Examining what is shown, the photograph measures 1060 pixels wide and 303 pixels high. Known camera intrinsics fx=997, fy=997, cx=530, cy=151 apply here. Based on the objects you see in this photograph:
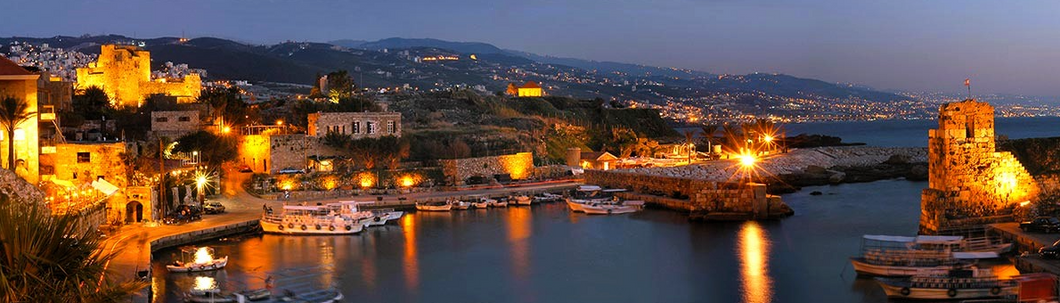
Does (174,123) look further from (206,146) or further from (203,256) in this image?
(203,256)

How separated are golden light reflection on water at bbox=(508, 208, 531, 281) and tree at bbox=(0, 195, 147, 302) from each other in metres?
13.5

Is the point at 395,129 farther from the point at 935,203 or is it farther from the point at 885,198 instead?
the point at 935,203

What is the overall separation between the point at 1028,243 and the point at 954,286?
3503mm

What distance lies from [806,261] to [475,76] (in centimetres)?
9373

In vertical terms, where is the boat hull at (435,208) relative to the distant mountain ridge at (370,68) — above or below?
below

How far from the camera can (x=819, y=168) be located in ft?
145

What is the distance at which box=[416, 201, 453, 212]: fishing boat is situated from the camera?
32.2 m

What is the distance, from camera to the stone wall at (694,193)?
97.5 feet

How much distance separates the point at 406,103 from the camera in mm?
55156

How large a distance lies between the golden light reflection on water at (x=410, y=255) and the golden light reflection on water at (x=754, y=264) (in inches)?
263

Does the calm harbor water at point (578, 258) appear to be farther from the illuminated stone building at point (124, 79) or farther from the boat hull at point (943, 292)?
the illuminated stone building at point (124, 79)

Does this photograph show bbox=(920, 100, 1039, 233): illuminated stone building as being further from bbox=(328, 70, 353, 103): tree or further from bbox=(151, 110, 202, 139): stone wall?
bbox=(328, 70, 353, 103): tree

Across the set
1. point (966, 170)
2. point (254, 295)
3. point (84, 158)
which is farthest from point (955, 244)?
point (84, 158)

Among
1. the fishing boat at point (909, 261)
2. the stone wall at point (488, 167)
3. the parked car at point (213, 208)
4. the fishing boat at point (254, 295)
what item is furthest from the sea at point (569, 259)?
the stone wall at point (488, 167)
